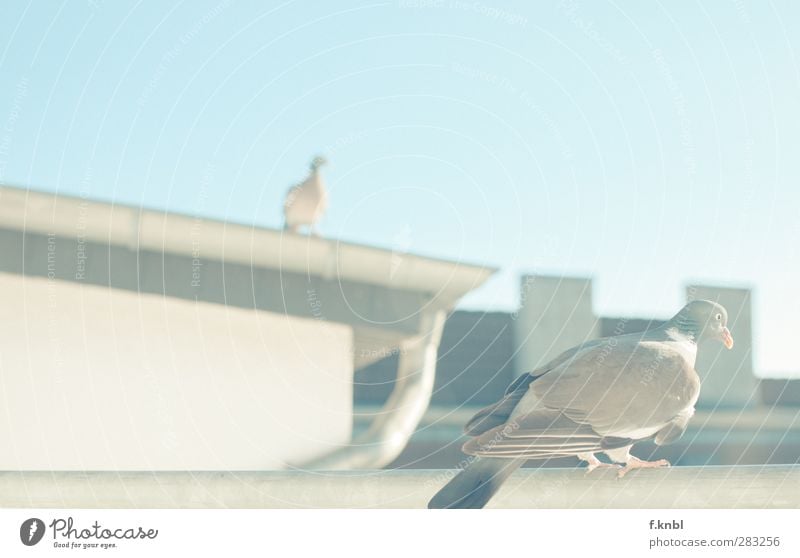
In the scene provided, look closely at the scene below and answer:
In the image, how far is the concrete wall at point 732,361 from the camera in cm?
431

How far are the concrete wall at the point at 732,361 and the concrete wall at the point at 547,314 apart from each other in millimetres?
468

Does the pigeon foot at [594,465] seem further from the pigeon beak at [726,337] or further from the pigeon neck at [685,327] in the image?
the pigeon beak at [726,337]

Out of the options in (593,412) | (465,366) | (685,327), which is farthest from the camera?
(465,366)

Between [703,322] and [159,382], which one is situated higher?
[703,322]

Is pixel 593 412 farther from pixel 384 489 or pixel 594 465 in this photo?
pixel 384 489

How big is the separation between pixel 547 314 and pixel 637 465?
3.51 feet

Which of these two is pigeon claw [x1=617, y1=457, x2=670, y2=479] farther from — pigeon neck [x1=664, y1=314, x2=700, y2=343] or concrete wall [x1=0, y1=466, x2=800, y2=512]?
pigeon neck [x1=664, y1=314, x2=700, y2=343]

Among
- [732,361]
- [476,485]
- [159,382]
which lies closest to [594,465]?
[476,485]

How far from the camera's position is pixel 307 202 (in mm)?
4383

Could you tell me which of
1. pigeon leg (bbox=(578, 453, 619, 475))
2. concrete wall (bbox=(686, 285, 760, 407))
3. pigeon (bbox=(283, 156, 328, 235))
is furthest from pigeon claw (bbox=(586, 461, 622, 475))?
pigeon (bbox=(283, 156, 328, 235))

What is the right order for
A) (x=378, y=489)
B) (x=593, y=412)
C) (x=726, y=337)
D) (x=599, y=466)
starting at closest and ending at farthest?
(x=378, y=489) < (x=599, y=466) < (x=593, y=412) < (x=726, y=337)

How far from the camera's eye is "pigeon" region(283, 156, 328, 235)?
4.35 meters

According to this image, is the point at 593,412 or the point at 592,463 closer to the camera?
the point at 592,463

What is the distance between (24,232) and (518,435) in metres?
2.19
